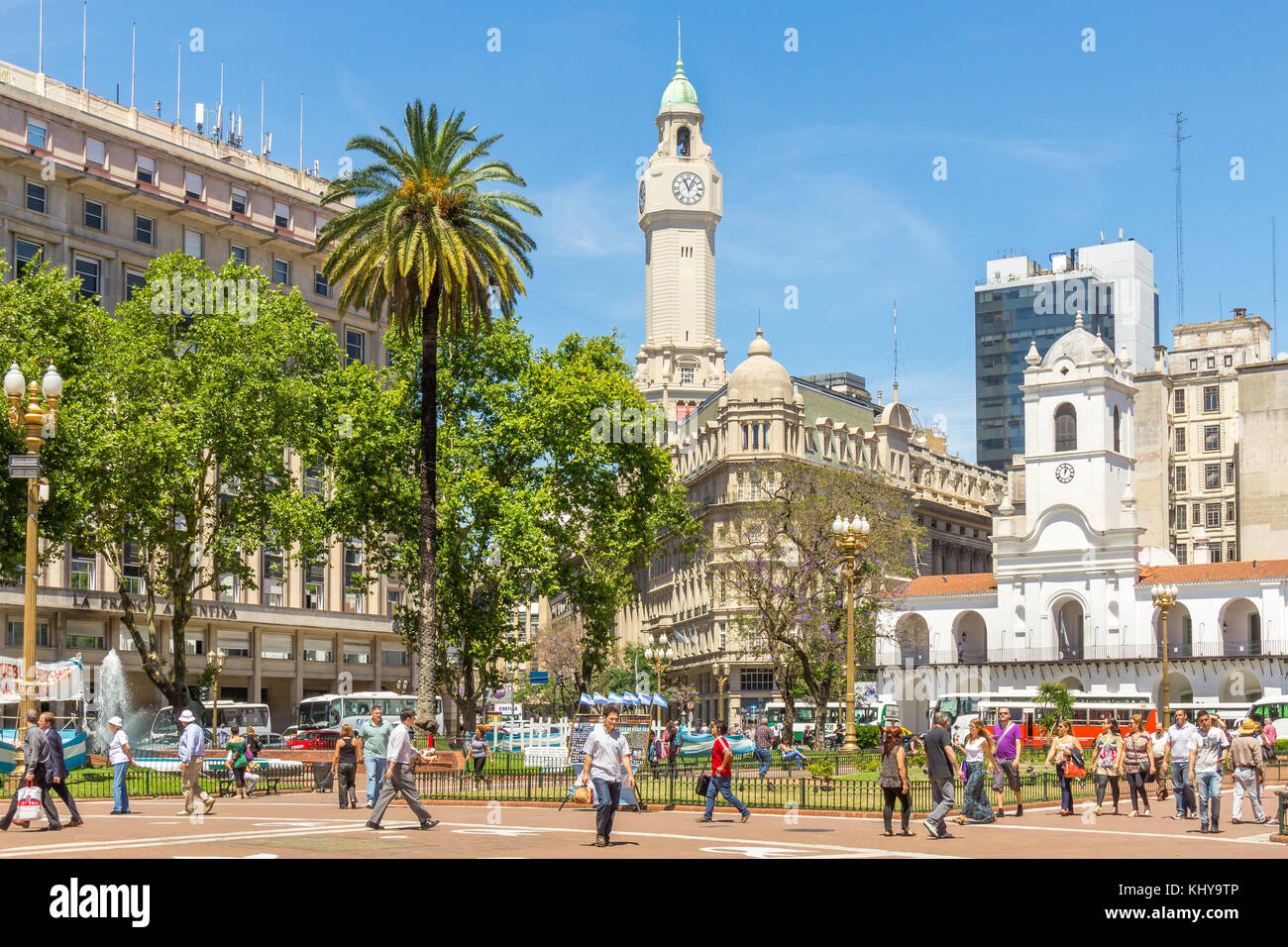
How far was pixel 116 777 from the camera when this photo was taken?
28.1m

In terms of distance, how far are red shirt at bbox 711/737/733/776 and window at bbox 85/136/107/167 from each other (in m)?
51.2

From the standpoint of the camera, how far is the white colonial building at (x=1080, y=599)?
72.8m

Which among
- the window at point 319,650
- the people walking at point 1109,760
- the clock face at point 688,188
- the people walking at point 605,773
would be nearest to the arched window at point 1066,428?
the window at point 319,650

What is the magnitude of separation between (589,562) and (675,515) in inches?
239

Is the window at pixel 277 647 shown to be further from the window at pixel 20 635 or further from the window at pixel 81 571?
the window at pixel 20 635

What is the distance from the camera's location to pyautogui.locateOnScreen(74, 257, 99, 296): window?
65.4 meters

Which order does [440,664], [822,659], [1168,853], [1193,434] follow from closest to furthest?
[1168,853], [440,664], [822,659], [1193,434]

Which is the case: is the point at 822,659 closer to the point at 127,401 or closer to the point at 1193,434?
the point at 127,401

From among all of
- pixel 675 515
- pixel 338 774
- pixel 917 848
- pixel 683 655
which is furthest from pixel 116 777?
pixel 683 655

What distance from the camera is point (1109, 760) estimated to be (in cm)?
2842

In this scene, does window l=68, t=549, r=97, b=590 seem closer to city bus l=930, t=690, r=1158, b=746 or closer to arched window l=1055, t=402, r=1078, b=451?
city bus l=930, t=690, r=1158, b=746

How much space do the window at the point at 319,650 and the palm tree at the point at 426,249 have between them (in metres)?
36.5

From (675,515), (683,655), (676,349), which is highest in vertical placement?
(676,349)
